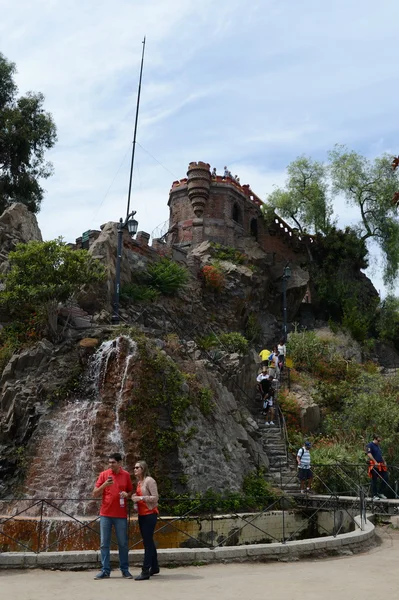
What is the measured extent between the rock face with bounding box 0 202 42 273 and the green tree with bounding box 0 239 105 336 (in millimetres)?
5604

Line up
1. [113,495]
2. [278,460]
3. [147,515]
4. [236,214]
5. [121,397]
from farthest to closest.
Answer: [236,214] < [278,460] < [121,397] < [113,495] < [147,515]

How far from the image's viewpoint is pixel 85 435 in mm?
16875

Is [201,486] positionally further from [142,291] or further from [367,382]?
[367,382]

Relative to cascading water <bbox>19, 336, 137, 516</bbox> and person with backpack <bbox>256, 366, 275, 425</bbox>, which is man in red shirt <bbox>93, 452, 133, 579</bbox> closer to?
cascading water <bbox>19, 336, 137, 516</bbox>

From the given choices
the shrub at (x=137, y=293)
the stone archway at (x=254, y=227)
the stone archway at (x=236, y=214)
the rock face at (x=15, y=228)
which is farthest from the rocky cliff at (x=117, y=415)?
the stone archway at (x=254, y=227)

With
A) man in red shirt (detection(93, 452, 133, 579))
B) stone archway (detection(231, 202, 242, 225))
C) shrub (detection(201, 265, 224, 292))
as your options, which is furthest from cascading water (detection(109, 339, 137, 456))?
stone archway (detection(231, 202, 242, 225))

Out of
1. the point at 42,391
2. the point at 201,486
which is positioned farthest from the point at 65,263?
the point at 201,486

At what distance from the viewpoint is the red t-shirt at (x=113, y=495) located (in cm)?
916

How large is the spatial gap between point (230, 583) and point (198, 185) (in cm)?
3211

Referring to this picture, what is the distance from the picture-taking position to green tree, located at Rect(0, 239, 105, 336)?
20078 mm

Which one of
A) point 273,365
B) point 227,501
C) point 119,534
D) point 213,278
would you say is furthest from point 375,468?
point 213,278

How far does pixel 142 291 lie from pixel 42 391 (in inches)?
390

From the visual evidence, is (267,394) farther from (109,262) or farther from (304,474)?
(109,262)

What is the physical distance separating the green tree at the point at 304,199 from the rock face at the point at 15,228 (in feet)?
58.4
